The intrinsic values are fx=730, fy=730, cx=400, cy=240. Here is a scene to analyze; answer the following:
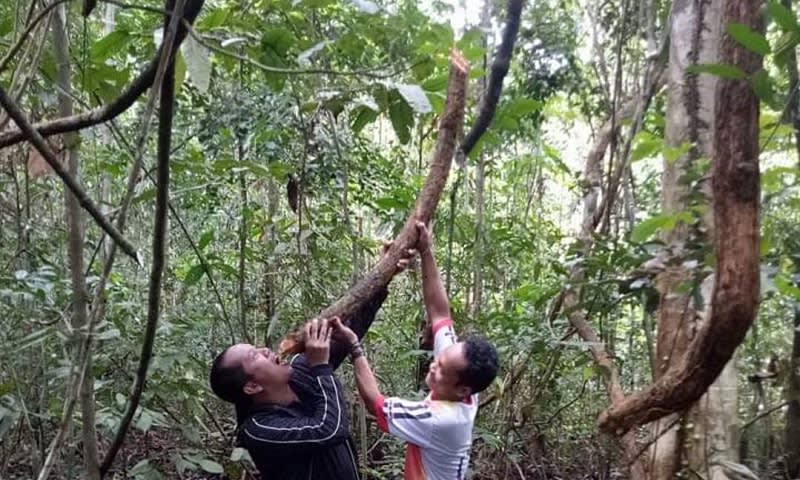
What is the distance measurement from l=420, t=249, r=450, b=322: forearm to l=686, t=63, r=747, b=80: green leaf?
1117 mm

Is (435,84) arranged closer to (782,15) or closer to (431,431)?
(782,15)

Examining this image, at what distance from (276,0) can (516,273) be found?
2.84 meters

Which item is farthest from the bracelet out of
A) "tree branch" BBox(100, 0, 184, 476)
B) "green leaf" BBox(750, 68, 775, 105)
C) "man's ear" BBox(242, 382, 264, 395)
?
"green leaf" BBox(750, 68, 775, 105)

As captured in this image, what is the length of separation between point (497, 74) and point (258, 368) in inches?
40.0

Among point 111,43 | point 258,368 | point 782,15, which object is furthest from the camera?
point 258,368

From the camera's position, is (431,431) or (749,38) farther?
(431,431)

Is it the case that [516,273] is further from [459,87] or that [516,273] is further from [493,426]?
[459,87]

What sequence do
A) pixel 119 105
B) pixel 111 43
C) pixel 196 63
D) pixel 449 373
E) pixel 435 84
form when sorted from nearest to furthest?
1. pixel 196 63
2. pixel 119 105
3. pixel 111 43
4. pixel 435 84
5. pixel 449 373

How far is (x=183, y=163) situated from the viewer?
2324 millimetres

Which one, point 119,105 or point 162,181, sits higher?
point 119,105

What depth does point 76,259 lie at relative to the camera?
1852 mm

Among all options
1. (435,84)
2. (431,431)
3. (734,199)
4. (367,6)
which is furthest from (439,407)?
(367,6)

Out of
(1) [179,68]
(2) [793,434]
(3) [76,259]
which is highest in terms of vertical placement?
(1) [179,68]

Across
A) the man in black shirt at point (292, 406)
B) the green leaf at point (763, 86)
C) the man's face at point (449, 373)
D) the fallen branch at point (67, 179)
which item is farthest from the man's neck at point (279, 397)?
the green leaf at point (763, 86)
